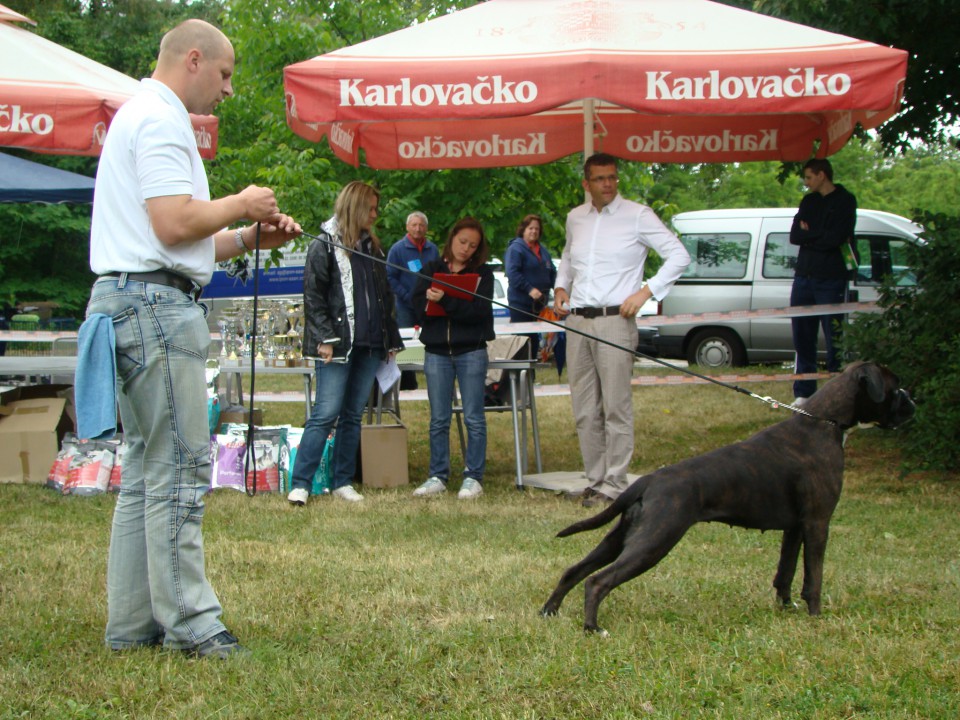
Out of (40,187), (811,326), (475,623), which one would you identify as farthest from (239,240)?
(811,326)

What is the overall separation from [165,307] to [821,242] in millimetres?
6769

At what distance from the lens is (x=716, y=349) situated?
54.6 ft

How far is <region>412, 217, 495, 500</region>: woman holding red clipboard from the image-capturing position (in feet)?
24.0

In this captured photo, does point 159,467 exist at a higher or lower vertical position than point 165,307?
lower

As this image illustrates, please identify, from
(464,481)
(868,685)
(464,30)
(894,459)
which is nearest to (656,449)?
(894,459)

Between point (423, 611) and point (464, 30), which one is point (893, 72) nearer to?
point (464, 30)

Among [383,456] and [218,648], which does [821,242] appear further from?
[218,648]

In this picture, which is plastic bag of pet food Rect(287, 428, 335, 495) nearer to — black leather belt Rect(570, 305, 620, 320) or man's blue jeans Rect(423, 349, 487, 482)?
man's blue jeans Rect(423, 349, 487, 482)

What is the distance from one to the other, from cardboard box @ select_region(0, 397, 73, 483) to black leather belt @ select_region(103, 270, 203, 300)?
4625 millimetres

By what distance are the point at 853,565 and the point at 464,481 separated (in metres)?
2.87

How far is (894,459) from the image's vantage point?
862 cm

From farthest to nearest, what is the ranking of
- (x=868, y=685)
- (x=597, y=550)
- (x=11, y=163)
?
(x=11, y=163)
(x=597, y=550)
(x=868, y=685)

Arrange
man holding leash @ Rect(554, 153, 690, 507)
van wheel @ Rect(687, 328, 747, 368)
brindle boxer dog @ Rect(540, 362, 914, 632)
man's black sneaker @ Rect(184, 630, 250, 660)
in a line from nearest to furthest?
man's black sneaker @ Rect(184, 630, 250, 660) < brindle boxer dog @ Rect(540, 362, 914, 632) < man holding leash @ Rect(554, 153, 690, 507) < van wheel @ Rect(687, 328, 747, 368)

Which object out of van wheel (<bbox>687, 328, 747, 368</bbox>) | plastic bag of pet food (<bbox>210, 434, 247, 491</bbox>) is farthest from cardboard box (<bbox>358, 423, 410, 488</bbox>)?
van wheel (<bbox>687, 328, 747, 368</bbox>)
